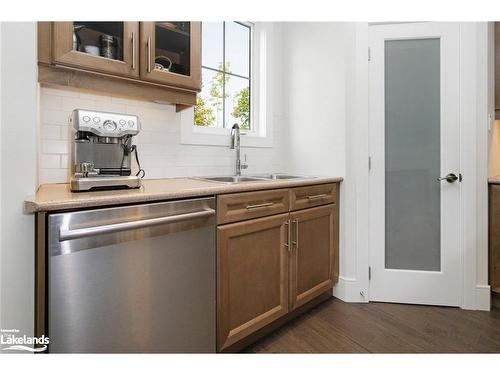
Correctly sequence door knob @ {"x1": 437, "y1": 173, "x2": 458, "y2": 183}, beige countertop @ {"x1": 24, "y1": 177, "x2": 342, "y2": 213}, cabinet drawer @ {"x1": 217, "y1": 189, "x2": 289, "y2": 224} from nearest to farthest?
1. beige countertop @ {"x1": 24, "y1": 177, "x2": 342, "y2": 213}
2. cabinet drawer @ {"x1": 217, "y1": 189, "x2": 289, "y2": 224}
3. door knob @ {"x1": 437, "y1": 173, "x2": 458, "y2": 183}

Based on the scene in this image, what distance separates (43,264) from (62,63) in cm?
89

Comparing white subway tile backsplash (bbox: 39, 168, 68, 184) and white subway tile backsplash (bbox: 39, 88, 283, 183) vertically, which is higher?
white subway tile backsplash (bbox: 39, 88, 283, 183)

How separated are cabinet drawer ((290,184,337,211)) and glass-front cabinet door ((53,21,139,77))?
114 centimetres

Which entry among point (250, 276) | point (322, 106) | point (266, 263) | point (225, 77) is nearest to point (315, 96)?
point (322, 106)

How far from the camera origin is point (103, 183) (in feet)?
4.36

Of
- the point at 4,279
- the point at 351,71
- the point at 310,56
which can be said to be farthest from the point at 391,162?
the point at 4,279

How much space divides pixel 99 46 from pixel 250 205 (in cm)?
109

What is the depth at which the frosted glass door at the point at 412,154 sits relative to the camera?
7.34 feet

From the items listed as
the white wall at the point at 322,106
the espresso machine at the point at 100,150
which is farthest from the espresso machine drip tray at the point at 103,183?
the white wall at the point at 322,106

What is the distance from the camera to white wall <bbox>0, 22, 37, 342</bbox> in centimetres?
104

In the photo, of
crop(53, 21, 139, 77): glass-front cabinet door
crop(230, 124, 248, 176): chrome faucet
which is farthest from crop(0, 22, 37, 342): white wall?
crop(230, 124, 248, 176): chrome faucet

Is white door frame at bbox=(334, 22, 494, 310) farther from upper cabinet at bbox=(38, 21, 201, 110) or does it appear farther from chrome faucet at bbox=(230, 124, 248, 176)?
upper cabinet at bbox=(38, 21, 201, 110)

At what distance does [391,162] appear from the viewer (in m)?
2.32
